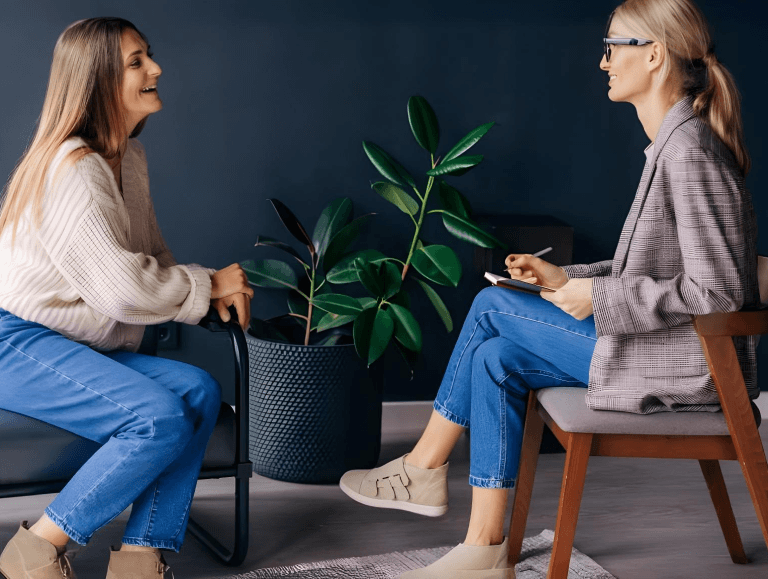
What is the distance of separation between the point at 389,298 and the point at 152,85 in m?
0.92

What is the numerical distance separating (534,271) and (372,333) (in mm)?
614

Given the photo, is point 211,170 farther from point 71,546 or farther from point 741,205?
point 741,205

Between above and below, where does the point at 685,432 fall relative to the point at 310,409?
above

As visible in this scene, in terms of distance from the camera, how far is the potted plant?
2.47 m

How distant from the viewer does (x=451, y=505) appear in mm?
2396

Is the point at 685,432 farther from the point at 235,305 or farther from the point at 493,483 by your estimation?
the point at 235,305

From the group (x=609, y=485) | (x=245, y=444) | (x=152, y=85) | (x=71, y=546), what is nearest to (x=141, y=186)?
(x=152, y=85)

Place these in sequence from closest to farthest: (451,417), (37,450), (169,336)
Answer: (37,450) → (451,417) → (169,336)

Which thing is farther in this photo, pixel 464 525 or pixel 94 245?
pixel 464 525

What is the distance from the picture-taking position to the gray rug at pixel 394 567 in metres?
1.96

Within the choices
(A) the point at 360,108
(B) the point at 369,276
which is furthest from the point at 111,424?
(A) the point at 360,108

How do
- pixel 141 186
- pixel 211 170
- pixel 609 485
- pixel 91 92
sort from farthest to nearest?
pixel 211 170 < pixel 609 485 < pixel 141 186 < pixel 91 92

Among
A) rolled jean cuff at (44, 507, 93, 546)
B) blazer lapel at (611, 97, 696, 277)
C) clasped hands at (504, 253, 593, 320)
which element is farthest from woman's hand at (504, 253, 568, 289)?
rolled jean cuff at (44, 507, 93, 546)

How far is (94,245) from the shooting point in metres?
1.75
